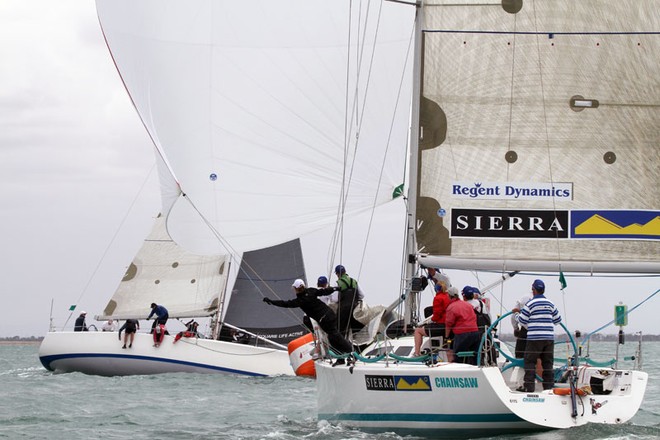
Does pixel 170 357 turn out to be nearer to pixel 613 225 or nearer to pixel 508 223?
pixel 508 223

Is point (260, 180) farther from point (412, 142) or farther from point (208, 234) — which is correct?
point (412, 142)

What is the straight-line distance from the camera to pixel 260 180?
16734 millimetres

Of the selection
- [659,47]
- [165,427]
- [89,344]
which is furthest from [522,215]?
[89,344]

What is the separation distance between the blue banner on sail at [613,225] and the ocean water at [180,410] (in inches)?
90.9

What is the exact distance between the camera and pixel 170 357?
2573 centimetres

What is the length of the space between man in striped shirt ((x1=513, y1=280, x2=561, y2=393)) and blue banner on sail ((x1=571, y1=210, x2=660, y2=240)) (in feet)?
9.49

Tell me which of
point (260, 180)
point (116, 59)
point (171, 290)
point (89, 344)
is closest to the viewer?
point (260, 180)

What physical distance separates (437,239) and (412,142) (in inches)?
53.4

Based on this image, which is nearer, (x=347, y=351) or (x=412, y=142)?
(x=347, y=351)

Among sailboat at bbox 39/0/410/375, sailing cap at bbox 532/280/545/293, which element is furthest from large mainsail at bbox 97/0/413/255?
sailing cap at bbox 532/280/545/293

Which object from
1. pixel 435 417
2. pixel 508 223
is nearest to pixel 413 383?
pixel 435 417

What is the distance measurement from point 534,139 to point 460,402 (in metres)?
4.75

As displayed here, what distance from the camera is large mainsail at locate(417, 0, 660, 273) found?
15.0m

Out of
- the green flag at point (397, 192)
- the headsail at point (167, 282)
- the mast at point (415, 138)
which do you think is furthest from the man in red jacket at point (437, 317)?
the headsail at point (167, 282)
